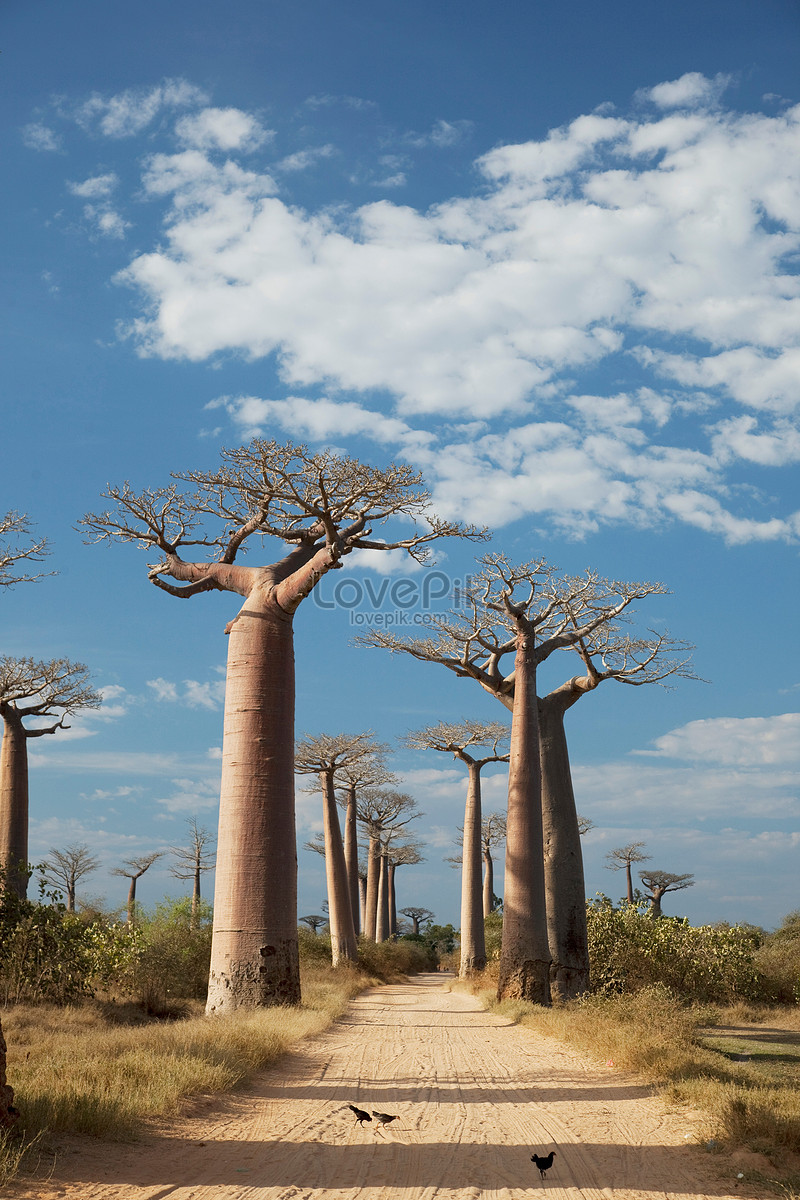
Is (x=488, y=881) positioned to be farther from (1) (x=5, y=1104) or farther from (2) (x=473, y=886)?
(1) (x=5, y=1104)

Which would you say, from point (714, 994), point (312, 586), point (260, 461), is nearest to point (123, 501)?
point (260, 461)

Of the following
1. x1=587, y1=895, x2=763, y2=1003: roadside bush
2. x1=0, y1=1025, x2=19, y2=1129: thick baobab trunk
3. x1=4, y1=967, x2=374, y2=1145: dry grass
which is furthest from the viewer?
x1=587, y1=895, x2=763, y2=1003: roadside bush

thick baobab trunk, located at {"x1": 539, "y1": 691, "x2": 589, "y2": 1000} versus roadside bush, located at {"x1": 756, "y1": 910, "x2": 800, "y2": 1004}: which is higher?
thick baobab trunk, located at {"x1": 539, "y1": 691, "x2": 589, "y2": 1000}

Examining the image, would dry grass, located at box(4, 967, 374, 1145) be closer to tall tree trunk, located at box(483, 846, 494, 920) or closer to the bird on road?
the bird on road

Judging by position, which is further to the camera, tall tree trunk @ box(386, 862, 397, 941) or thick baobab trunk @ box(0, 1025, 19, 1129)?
tall tree trunk @ box(386, 862, 397, 941)

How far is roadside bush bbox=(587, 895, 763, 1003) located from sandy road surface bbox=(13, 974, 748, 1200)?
23.9 ft

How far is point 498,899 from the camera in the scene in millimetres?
41625

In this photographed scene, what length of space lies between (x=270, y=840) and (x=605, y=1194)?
258 inches

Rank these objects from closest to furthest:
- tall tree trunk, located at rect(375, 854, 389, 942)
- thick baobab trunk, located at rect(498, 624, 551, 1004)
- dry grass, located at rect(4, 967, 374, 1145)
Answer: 1. dry grass, located at rect(4, 967, 374, 1145)
2. thick baobab trunk, located at rect(498, 624, 551, 1004)
3. tall tree trunk, located at rect(375, 854, 389, 942)

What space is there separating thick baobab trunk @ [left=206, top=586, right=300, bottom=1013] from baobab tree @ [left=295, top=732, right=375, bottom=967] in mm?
10447

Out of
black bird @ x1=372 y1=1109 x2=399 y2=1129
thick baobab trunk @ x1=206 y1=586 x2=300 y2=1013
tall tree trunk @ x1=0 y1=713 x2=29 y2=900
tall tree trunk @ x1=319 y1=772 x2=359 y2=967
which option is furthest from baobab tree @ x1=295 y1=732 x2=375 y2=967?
black bird @ x1=372 y1=1109 x2=399 y2=1129

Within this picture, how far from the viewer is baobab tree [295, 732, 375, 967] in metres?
20.2

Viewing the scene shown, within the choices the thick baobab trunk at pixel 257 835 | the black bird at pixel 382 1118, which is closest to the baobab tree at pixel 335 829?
the thick baobab trunk at pixel 257 835

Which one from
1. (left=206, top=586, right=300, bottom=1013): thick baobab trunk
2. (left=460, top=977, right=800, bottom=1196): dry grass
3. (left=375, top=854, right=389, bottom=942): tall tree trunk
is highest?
(left=206, top=586, right=300, bottom=1013): thick baobab trunk
